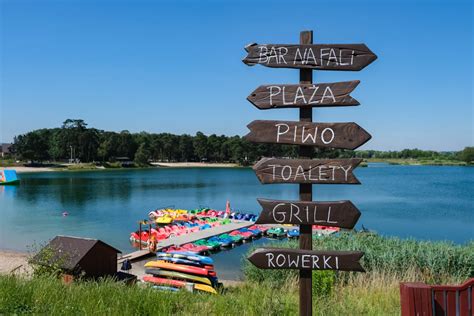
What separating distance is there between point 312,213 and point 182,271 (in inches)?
371

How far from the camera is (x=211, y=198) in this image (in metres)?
49.9

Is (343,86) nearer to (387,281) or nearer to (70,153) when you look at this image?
(387,281)

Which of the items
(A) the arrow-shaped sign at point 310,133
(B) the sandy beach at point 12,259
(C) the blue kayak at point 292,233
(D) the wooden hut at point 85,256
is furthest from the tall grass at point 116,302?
(C) the blue kayak at point 292,233

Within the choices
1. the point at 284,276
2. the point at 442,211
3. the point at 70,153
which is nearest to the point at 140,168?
the point at 70,153

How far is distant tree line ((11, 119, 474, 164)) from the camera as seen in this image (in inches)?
4218

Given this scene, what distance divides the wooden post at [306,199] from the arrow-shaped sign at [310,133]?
0.13m

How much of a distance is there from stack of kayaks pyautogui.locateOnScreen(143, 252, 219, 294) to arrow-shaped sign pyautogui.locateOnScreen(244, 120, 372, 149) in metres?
8.56

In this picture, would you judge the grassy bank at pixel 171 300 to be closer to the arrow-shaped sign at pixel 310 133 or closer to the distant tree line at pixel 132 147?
the arrow-shaped sign at pixel 310 133

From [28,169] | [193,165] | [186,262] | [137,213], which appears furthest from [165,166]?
[186,262]

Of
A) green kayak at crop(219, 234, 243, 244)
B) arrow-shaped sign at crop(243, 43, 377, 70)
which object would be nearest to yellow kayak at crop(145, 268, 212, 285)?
arrow-shaped sign at crop(243, 43, 377, 70)

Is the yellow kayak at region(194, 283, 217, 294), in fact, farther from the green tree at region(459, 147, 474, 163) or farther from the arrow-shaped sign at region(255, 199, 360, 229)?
the green tree at region(459, 147, 474, 163)

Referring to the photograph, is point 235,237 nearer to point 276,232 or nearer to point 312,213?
point 276,232

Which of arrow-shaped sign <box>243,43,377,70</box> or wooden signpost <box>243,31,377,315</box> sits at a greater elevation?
arrow-shaped sign <box>243,43,377,70</box>

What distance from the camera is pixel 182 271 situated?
12922mm
